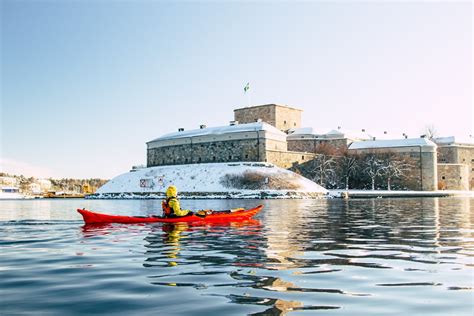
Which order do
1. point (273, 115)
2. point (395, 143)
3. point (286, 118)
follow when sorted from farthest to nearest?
1. point (286, 118)
2. point (273, 115)
3. point (395, 143)

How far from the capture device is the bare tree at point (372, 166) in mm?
70688

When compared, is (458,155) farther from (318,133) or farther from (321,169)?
(321,169)

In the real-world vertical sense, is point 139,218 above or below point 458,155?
below

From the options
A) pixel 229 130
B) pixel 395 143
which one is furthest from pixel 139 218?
pixel 395 143

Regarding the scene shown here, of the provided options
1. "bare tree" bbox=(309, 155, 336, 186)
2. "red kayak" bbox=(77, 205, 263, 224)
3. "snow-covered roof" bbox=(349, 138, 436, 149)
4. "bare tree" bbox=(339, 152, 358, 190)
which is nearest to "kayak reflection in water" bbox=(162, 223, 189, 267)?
"red kayak" bbox=(77, 205, 263, 224)

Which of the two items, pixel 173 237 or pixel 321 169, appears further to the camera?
pixel 321 169

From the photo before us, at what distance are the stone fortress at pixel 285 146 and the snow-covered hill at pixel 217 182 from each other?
3372 millimetres

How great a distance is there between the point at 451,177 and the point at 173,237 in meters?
73.7

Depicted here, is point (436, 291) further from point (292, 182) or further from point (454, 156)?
point (454, 156)

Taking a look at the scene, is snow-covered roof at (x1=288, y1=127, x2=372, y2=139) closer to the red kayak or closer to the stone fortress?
the stone fortress

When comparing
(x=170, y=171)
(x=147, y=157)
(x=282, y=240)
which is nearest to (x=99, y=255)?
(x=282, y=240)

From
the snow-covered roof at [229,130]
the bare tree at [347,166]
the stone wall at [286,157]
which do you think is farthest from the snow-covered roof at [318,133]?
the bare tree at [347,166]

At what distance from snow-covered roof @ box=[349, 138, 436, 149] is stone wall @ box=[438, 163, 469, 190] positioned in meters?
6.23

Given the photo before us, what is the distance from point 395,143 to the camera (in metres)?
76.3
